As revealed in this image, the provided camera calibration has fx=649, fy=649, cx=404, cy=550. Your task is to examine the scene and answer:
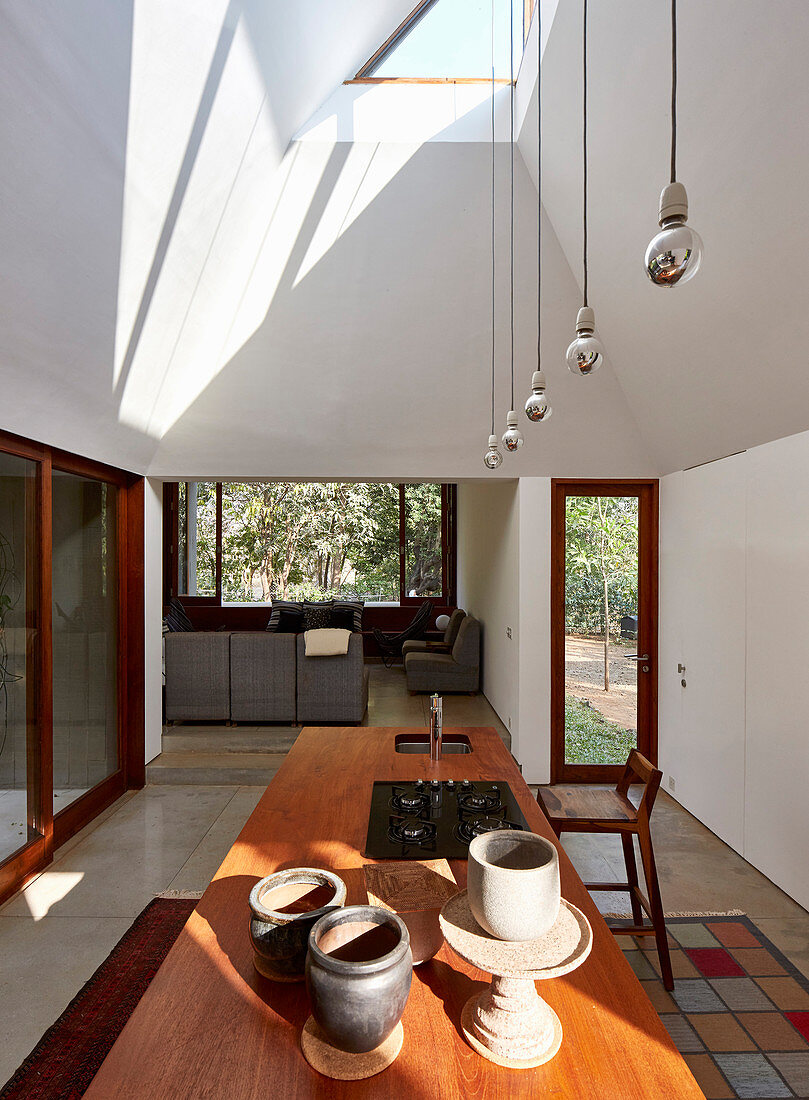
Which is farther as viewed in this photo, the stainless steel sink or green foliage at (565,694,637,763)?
green foliage at (565,694,637,763)

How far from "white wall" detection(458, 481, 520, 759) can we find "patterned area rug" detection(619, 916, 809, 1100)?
1.97m

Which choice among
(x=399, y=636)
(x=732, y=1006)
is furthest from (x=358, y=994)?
(x=399, y=636)

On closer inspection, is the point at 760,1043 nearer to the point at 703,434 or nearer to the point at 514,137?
the point at 703,434

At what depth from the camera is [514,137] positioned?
147 inches

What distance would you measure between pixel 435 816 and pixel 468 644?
5373 mm

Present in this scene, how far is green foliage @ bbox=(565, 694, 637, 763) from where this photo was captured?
4816mm

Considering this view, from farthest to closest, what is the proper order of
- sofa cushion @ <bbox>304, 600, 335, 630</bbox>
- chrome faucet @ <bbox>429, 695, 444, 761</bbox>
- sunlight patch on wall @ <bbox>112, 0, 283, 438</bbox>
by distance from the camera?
sofa cushion @ <bbox>304, 600, 335, 630</bbox>, chrome faucet @ <bbox>429, 695, 444, 761</bbox>, sunlight patch on wall @ <bbox>112, 0, 283, 438</bbox>

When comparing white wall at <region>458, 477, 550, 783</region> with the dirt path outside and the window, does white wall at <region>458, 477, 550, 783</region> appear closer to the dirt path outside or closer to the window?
the dirt path outside

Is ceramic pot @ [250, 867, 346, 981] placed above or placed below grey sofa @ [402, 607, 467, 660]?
above

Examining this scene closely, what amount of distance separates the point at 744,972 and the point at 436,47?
192 inches

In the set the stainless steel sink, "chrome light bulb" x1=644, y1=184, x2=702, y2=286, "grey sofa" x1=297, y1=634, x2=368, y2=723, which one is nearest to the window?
"grey sofa" x1=297, y1=634, x2=368, y2=723

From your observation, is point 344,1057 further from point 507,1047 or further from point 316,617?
point 316,617

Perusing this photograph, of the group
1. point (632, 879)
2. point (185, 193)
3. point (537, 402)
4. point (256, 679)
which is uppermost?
point (185, 193)

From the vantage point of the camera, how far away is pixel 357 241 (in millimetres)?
3938
